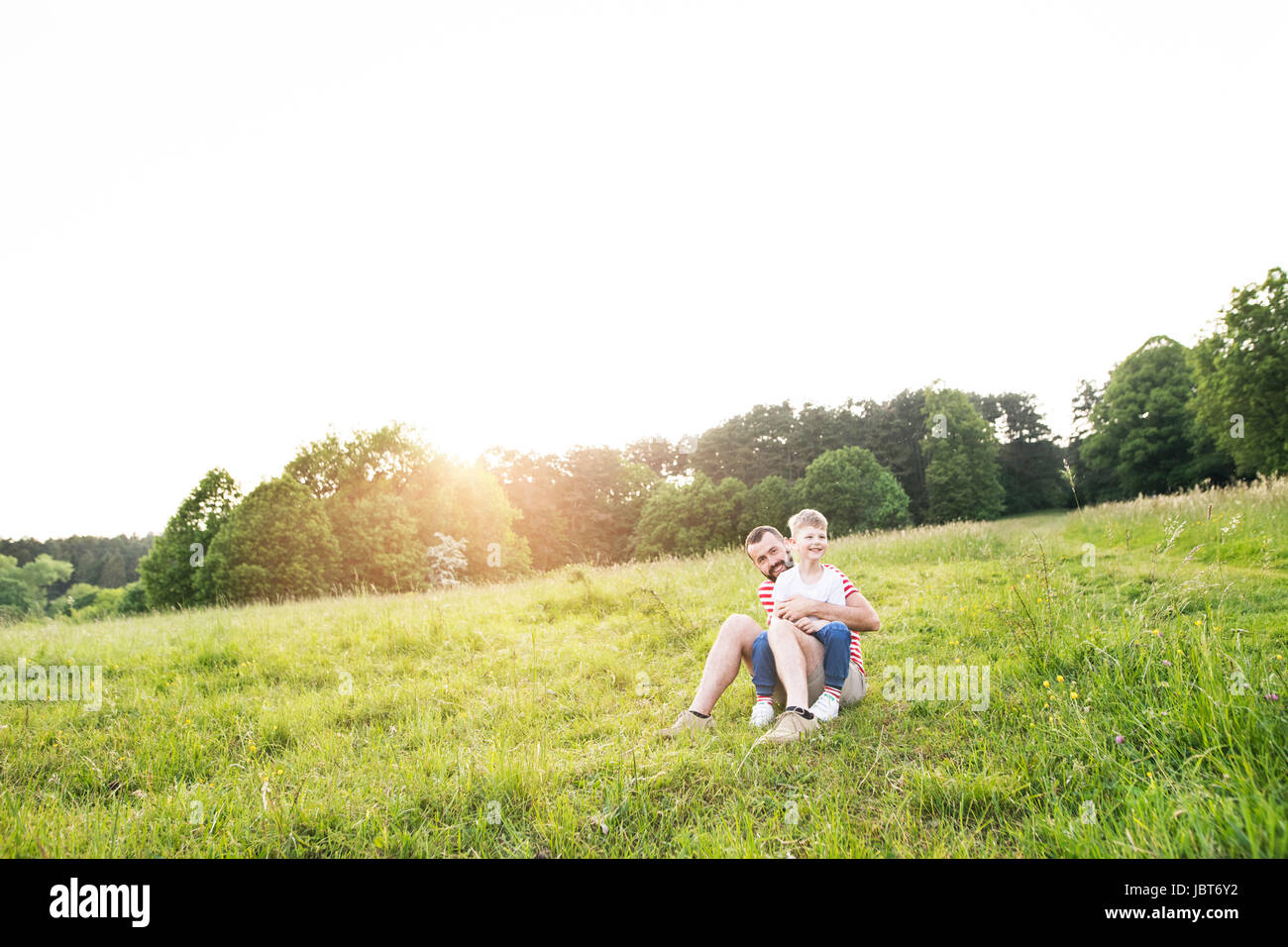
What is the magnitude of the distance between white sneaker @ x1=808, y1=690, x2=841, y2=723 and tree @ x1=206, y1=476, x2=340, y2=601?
19237mm

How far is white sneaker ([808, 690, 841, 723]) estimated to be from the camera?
3562 millimetres

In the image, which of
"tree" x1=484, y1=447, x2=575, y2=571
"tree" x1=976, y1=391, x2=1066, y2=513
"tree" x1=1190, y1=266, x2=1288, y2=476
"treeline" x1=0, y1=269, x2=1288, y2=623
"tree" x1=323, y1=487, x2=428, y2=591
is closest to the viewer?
"treeline" x1=0, y1=269, x2=1288, y2=623

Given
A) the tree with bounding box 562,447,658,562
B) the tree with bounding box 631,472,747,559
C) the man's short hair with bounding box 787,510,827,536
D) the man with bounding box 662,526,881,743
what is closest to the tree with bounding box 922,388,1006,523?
the tree with bounding box 631,472,747,559

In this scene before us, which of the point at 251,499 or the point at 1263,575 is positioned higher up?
the point at 251,499

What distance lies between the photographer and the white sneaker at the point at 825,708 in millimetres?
3562

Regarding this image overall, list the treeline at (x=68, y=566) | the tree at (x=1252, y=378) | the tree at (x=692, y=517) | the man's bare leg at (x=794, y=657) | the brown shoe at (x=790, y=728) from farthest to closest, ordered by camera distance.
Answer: the treeline at (x=68, y=566) → the tree at (x=692, y=517) → the tree at (x=1252, y=378) → the man's bare leg at (x=794, y=657) → the brown shoe at (x=790, y=728)

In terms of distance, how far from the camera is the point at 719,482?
30.3 meters

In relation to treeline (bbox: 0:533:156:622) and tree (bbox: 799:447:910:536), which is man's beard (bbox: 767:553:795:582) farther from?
treeline (bbox: 0:533:156:622)

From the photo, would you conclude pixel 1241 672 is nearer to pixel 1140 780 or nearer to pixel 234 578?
pixel 1140 780

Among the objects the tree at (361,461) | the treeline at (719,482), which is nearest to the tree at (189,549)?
the treeline at (719,482)

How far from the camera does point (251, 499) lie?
20.0 metres

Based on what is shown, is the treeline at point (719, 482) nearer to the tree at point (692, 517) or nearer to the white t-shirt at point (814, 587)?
the tree at point (692, 517)

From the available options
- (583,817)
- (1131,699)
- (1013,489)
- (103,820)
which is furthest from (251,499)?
(1013,489)
